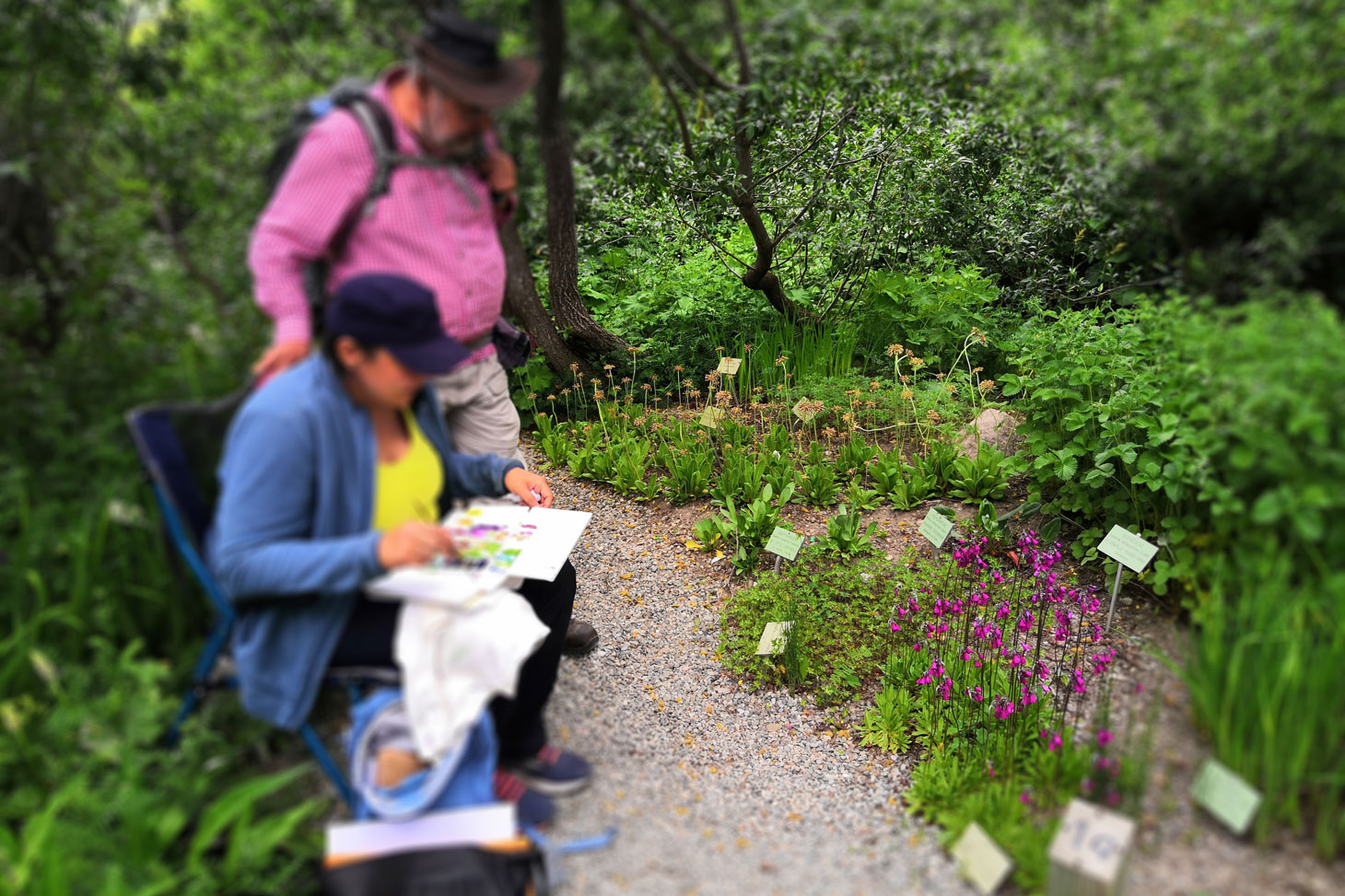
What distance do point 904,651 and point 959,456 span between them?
3.31 ft

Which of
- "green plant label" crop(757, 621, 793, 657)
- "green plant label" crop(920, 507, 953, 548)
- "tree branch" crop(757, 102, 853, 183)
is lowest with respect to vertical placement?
"green plant label" crop(757, 621, 793, 657)

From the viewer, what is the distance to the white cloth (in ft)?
6.25

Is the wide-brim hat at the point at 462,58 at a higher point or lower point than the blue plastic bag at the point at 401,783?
higher

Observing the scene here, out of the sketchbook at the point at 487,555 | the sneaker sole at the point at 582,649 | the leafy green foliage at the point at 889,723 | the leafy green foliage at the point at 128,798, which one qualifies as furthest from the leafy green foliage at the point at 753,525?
the leafy green foliage at the point at 128,798

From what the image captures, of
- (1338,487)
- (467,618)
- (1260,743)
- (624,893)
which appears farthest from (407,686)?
(1338,487)

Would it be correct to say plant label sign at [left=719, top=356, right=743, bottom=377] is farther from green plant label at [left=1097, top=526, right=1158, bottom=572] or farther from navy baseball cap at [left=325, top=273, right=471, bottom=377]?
navy baseball cap at [left=325, top=273, right=471, bottom=377]

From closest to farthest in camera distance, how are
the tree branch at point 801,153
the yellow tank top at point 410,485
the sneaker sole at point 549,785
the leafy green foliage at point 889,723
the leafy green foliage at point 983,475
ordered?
1. the yellow tank top at point 410,485
2. the sneaker sole at point 549,785
3. the leafy green foliage at point 889,723
4. the leafy green foliage at point 983,475
5. the tree branch at point 801,153

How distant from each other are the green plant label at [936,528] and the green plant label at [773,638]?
2.10 ft

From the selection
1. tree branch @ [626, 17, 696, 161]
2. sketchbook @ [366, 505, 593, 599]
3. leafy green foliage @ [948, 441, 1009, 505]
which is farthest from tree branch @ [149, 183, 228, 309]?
leafy green foliage @ [948, 441, 1009, 505]

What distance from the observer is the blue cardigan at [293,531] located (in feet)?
5.86

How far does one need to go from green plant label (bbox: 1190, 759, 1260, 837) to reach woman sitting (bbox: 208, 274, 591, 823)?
1.92 m

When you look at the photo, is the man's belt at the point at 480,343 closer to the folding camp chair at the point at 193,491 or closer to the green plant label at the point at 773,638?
the folding camp chair at the point at 193,491

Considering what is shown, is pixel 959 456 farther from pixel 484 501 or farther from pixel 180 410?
pixel 180 410

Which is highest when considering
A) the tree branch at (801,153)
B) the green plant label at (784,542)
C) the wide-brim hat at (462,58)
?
the tree branch at (801,153)
